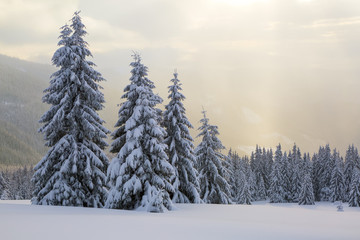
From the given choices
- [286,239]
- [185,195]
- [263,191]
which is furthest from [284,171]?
[286,239]

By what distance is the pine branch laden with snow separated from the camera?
71.0ft

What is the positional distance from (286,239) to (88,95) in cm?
1744

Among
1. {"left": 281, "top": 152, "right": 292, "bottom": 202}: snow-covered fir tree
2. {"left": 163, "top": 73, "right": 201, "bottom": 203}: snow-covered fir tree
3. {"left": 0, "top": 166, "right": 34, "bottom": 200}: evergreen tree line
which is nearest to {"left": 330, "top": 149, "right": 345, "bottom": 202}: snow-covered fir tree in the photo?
{"left": 281, "top": 152, "right": 292, "bottom": 202}: snow-covered fir tree

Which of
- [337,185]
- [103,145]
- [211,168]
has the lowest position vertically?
[337,185]

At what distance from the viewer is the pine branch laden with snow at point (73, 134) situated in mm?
21636

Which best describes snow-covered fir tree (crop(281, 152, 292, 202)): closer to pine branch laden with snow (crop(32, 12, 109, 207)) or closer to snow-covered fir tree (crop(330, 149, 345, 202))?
snow-covered fir tree (crop(330, 149, 345, 202))

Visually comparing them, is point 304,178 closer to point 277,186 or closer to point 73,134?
point 277,186

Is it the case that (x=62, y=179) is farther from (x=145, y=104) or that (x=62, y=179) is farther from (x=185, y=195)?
(x=185, y=195)

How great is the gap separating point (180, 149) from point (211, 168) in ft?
24.1

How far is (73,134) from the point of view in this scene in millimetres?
22453

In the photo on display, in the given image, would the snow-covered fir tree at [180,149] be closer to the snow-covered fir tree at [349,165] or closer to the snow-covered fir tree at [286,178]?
the snow-covered fir tree at [286,178]

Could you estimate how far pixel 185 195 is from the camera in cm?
2861

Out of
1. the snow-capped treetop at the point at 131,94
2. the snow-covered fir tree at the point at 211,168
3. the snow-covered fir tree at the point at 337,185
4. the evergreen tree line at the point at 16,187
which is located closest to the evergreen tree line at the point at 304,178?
the snow-covered fir tree at the point at 337,185

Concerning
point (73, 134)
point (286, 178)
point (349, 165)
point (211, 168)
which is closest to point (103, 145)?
point (73, 134)
